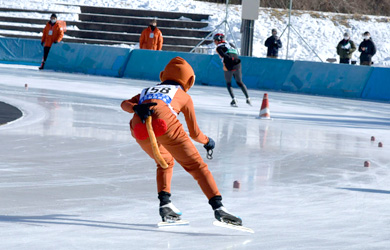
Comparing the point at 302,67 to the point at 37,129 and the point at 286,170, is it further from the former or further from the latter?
the point at 286,170

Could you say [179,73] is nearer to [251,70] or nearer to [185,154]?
[185,154]

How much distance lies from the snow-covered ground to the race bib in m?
28.8

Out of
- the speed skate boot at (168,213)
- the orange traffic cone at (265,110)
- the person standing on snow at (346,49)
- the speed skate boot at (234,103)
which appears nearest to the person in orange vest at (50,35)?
the person standing on snow at (346,49)

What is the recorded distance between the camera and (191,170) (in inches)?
214

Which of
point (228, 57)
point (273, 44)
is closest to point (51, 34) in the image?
point (273, 44)

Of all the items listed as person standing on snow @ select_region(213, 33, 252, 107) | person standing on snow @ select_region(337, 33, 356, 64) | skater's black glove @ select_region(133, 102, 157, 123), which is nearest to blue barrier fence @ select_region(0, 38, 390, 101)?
person standing on snow @ select_region(337, 33, 356, 64)

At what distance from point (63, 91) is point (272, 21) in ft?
65.0

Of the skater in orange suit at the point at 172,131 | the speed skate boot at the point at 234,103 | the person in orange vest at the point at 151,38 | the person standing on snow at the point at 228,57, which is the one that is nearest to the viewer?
the skater in orange suit at the point at 172,131

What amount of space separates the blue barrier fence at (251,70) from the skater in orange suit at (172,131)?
16.8 metres

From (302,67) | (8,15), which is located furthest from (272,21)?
(302,67)

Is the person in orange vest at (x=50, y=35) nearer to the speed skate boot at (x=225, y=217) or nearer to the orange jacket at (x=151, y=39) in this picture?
the orange jacket at (x=151, y=39)

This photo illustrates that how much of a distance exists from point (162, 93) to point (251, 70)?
18184 millimetres

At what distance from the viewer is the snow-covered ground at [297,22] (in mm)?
34969

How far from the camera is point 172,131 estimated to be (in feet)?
17.6
